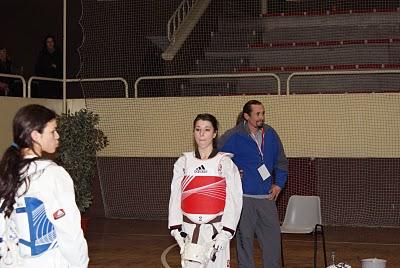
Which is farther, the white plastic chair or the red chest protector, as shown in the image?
Result: the white plastic chair

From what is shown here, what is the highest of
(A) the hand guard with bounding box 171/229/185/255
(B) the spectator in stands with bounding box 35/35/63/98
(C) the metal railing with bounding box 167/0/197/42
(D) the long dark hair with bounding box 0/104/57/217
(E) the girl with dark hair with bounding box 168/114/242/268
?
(C) the metal railing with bounding box 167/0/197/42

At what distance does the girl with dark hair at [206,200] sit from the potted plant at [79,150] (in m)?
5.38

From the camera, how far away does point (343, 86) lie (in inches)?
460

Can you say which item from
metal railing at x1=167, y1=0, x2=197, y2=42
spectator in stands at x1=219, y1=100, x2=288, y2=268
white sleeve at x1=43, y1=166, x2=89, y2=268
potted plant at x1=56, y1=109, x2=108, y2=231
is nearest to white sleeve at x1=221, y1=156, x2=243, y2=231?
spectator in stands at x1=219, y1=100, x2=288, y2=268

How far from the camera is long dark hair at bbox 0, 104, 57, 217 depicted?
3.06 meters

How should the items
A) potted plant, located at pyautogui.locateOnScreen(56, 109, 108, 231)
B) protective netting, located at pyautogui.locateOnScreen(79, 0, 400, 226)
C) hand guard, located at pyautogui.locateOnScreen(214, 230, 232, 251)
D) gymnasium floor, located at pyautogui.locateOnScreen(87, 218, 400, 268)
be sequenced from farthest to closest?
protective netting, located at pyautogui.locateOnScreen(79, 0, 400, 226) → potted plant, located at pyautogui.locateOnScreen(56, 109, 108, 231) → gymnasium floor, located at pyautogui.locateOnScreen(87, 218, 400, 268) → hand guard, located at pyautogui.locateOnScreen(214, 230, 232, 251)

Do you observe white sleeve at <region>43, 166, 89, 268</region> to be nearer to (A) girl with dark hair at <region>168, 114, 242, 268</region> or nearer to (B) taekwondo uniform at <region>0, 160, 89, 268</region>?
(B) taekwondo uniform at <region>0, 160, 89, 268</region>

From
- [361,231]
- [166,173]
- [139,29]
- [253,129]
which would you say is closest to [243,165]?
[253,129]

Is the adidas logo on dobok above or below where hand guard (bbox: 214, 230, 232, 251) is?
above

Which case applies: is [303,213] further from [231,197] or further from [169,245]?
[231,197]

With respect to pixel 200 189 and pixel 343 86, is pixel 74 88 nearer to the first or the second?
pixel 343 86

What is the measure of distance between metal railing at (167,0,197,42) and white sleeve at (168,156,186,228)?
8.22 meters

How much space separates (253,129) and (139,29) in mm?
6559

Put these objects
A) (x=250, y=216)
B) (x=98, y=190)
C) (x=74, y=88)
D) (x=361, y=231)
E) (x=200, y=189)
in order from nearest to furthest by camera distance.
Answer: (x=200, y=189) → (x=250, y=216) → (x=361, y=231) → (x=98, y=190) → (x=74, y=88)
